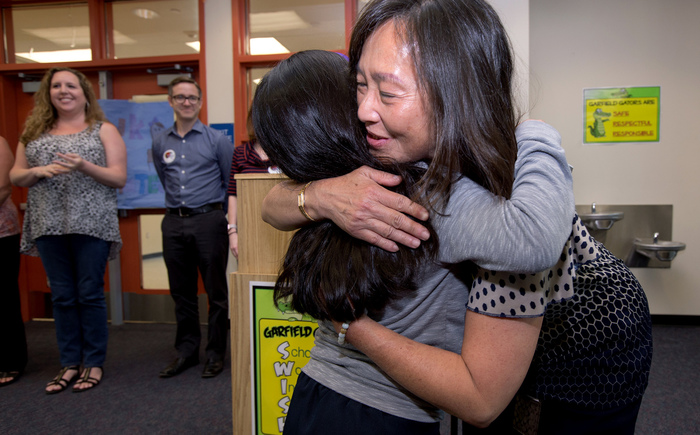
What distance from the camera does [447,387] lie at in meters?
0.60

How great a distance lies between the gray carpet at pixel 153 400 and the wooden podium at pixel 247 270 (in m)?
0.73

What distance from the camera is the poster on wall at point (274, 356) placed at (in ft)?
5.06

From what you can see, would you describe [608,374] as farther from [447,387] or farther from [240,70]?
[240,70]

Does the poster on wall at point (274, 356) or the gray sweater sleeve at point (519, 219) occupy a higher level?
the gray sweater sleeve at point (519, 219)

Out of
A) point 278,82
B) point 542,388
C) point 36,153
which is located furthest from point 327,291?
point 36,153

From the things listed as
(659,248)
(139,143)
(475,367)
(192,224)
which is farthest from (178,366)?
(659,248)

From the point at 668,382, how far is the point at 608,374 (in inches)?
98.0

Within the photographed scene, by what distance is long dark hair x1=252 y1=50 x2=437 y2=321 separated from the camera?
0.64 meters

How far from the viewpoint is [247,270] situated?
5.35ft

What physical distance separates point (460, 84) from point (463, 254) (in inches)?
8.6

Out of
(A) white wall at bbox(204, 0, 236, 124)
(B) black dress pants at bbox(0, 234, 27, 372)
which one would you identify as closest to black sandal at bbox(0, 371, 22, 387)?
(B) black dress pants at bbox(0, 234, 27, 372)

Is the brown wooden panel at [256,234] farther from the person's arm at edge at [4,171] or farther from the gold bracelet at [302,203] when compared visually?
the person's arm at edge at [4,171]

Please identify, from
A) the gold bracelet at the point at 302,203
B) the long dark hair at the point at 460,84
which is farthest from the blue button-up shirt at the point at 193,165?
the long dark hair at the point at 460,84

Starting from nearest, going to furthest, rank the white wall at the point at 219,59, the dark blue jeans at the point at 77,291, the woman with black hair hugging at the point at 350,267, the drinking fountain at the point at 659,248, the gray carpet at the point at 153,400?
the woman with black hair hugging at the point at 350,267, the gray carpet at the point at 153,400, the dark blue jeans at the point at 77,291, the drinking fountain at the point at 659,248, the white wall at the point at 219,59
